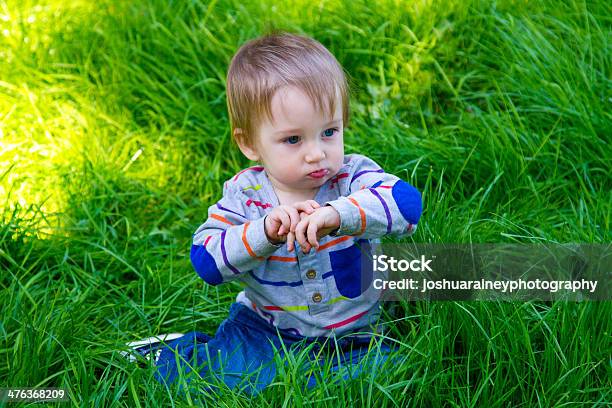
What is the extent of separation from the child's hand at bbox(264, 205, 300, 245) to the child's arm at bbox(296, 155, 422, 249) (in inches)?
1.6

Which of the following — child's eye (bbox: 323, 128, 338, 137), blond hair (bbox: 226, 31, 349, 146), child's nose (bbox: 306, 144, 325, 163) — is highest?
blond hair (bbox: 226, 31, 349, 146)

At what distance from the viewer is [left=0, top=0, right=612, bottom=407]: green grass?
2037 millimetres

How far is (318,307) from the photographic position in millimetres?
2189

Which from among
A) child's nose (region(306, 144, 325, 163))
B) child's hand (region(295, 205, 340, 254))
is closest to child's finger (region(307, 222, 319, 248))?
child's hand (region(295, 205, 340, 254))

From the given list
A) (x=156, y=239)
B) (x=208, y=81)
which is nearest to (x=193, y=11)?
(x=208, y=81)

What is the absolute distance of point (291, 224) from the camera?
193cm

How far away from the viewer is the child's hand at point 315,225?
74.0 inches

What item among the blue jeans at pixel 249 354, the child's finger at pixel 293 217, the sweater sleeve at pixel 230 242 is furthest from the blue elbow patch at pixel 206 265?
the child's finger at pixel 293 217

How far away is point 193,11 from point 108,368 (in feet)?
6.37

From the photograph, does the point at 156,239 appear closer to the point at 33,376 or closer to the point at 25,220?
the point at 25,220

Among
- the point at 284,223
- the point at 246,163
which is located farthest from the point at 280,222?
the point at 246,163

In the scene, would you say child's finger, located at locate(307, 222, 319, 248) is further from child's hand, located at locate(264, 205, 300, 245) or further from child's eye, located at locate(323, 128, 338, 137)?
child's eye, located at locate(323, 128, 338, 137)

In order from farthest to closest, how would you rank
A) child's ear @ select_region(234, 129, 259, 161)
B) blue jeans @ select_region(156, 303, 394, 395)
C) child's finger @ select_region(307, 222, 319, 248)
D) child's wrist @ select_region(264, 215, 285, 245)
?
1. child's ear @ select_region(234, 129, 259, 161)
2. blue jeans @ select_region(156, 303, 394, 395)
3. child's wrist @ select_region(264, 215, 285, 245)
4. child's finger @ select_region(307, 222, 319, 248)

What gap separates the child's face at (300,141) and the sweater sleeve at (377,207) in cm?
12
